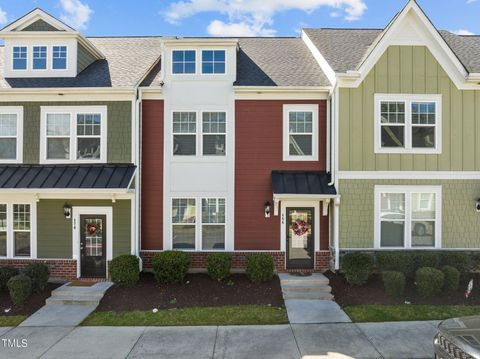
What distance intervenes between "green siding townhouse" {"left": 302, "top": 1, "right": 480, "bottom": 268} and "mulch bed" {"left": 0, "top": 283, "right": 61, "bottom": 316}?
890 cm

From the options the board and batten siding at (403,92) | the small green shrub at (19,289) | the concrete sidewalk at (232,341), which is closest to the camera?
the concrete sidewalk at (232,341)

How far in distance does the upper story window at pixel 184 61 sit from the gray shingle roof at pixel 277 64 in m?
1.70

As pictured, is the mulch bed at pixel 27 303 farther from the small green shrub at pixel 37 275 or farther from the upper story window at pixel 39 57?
the upper story window at pixel 39 57

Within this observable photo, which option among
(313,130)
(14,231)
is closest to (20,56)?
(14,231)

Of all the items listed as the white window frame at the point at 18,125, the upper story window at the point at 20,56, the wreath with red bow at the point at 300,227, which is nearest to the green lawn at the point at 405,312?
the wreath with red bow at the point at 300,227

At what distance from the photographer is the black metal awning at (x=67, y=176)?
1040cm

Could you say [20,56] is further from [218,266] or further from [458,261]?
[458,261]

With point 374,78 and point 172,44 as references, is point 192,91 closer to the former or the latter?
point 172,44

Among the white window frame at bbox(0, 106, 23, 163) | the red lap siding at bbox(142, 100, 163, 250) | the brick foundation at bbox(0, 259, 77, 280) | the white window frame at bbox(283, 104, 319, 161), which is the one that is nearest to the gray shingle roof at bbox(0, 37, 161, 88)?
the white window frame at bbox(0, 106, 23, 163)

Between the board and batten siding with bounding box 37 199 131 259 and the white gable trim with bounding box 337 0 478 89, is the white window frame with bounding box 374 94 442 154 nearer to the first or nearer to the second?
the white gable trim with bounding box 337 0 478 89

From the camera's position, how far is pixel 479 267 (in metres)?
10.6

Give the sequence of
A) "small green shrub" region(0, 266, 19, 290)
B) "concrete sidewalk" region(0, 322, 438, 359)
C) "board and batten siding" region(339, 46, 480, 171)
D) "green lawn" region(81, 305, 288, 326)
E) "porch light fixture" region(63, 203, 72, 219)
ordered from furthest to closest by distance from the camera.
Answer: "porch light fixture" region(63, 203, 72, 219)
"board and batten siding" region(339, 46, 480, 171)
"small green shrub" region(0, 266, 19, 290)
"green lawn" region(81, 305, 288, 326)
"concrete sidewalk" region(0, 322, 438, 359)

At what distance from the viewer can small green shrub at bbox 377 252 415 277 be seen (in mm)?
10008

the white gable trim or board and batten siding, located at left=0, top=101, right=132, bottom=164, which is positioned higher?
the white gable trim
